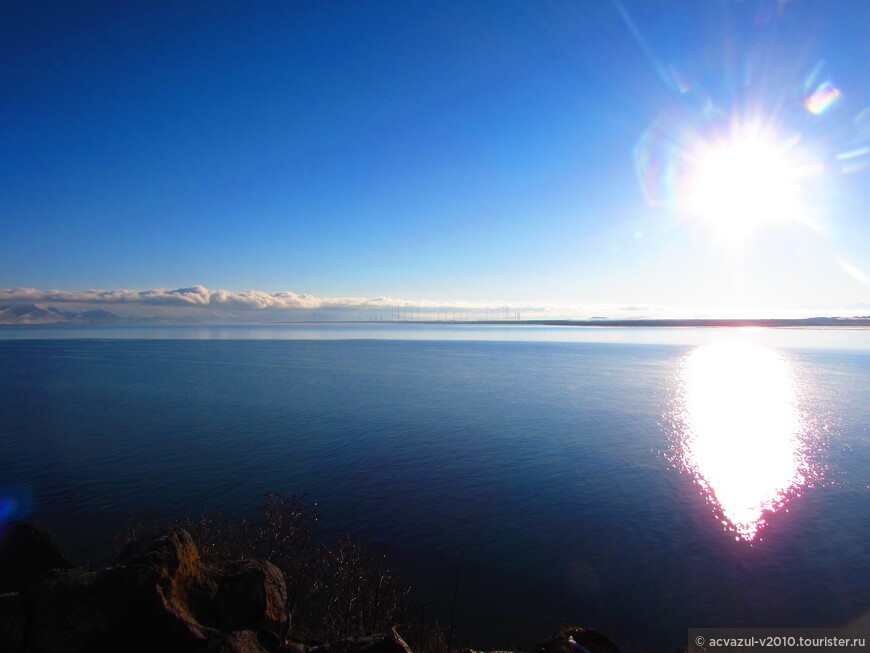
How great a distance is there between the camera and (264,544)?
→ 15555mm

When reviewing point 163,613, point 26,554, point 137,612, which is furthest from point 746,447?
point 26,554

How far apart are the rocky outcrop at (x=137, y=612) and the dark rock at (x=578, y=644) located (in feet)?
16.8

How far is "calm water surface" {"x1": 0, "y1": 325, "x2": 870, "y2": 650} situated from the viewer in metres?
14.0

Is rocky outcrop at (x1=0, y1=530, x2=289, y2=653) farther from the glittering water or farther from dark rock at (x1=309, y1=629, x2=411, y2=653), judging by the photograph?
the glittering water

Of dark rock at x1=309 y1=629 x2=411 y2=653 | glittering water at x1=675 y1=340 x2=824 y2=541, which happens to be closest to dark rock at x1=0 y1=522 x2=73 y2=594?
dark rock at x1=309 y1=629 x2=411 y2=653

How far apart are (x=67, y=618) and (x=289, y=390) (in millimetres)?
42910

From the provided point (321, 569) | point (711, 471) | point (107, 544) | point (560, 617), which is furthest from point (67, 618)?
point (711, 471)

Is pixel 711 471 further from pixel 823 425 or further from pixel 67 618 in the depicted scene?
pixel 67 618

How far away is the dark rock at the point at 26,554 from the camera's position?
1213 centimetres

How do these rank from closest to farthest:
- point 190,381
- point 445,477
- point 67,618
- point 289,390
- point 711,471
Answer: point 67,618 < point 445,477 < point 711,471 < point 289,390 < point 190,381

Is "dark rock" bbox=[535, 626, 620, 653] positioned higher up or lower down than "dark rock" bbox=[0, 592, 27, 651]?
lower down

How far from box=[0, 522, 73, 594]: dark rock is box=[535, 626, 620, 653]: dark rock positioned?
1234cm

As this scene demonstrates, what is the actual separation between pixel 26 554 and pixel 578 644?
13.8 metres

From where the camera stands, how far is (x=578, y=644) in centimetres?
906
